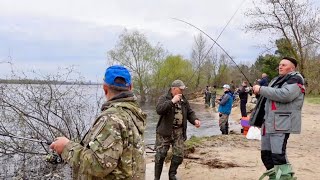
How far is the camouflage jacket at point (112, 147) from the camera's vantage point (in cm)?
282

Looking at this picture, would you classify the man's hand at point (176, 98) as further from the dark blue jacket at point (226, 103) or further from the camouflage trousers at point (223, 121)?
the camouflage trousers at point (223, 121)

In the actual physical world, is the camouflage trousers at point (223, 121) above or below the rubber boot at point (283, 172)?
below

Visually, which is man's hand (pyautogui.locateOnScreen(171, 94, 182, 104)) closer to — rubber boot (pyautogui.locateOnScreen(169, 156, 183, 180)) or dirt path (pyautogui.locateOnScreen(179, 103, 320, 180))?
rubber boot (pyautogui.locateOnScreen(169, 156, 183, 180))

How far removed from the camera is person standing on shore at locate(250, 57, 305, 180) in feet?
16.8

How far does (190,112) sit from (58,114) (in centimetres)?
363

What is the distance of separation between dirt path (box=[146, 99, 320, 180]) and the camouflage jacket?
4941mm

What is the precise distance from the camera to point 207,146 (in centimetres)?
1142

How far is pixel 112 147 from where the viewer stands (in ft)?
9.29

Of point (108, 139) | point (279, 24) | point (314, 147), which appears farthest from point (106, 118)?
point (279, 24)

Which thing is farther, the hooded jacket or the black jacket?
the black jacket

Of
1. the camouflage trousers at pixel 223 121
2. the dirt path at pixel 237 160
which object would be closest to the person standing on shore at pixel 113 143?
the dirt path at pixel 237 160

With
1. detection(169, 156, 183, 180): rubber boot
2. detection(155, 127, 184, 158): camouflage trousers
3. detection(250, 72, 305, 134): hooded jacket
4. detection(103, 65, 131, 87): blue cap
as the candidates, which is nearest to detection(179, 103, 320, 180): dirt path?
detection(169, 156, 183, 180): rubber boot

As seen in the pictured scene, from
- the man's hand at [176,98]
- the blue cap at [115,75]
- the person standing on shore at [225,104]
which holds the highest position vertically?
the blue cap at [115,75]

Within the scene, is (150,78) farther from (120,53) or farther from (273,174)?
(273,174)
